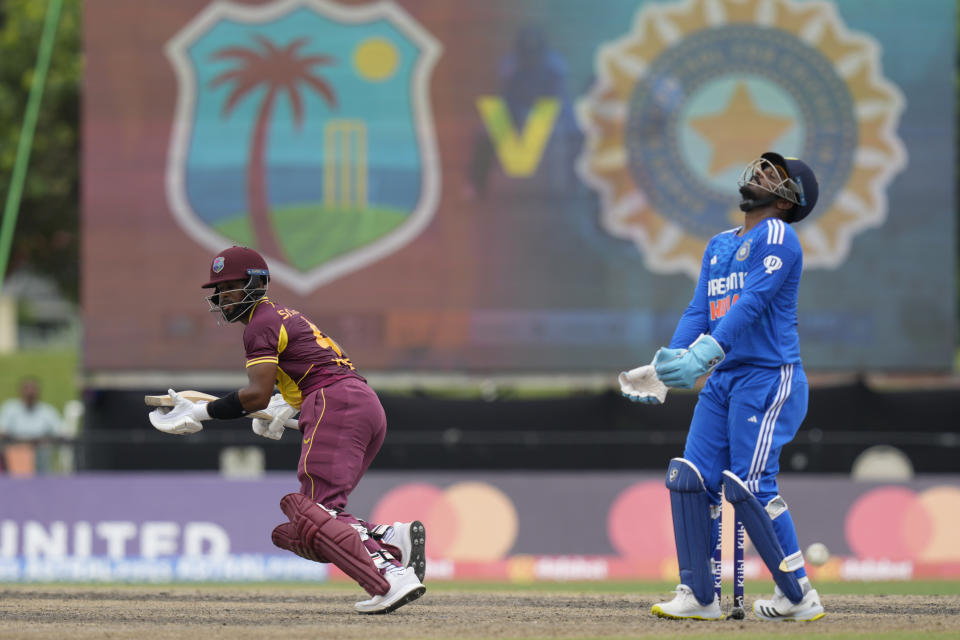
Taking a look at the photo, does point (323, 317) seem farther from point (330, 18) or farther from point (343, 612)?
point (343, 612)

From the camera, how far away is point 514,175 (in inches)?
581

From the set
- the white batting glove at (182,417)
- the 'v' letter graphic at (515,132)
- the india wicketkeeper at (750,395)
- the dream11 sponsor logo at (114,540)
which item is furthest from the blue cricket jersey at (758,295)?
the 'v' letter graphic at (515,132)

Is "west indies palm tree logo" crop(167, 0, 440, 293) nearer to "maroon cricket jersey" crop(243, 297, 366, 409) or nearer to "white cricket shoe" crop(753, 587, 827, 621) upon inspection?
"maroon cricket jersey" crop(243, 297, 366, 409)

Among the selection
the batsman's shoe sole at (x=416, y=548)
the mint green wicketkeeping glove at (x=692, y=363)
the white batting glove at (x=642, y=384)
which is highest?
the mint green wicketkeeping glove at (x=692, y=363)

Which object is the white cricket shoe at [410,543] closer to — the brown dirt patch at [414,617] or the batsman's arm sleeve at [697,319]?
the brown dirt patch at [414,617]

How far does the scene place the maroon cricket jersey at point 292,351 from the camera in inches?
269

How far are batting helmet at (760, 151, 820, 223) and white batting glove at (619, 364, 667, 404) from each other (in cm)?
105

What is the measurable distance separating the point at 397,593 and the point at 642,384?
162 centimetres

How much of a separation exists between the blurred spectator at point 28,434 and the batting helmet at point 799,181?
33.4ft

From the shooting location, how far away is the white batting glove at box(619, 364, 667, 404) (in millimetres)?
6523

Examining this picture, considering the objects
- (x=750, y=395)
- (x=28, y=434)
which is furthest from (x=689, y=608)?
(x=28, y=434)

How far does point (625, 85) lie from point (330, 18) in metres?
3.23

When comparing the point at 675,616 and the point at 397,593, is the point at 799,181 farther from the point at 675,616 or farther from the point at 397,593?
the point at 397,593

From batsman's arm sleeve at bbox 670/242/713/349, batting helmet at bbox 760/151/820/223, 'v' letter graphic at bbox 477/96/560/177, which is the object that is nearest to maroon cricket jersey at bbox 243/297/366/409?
batsman's arm sleeve at bbox 670/242/713/349
